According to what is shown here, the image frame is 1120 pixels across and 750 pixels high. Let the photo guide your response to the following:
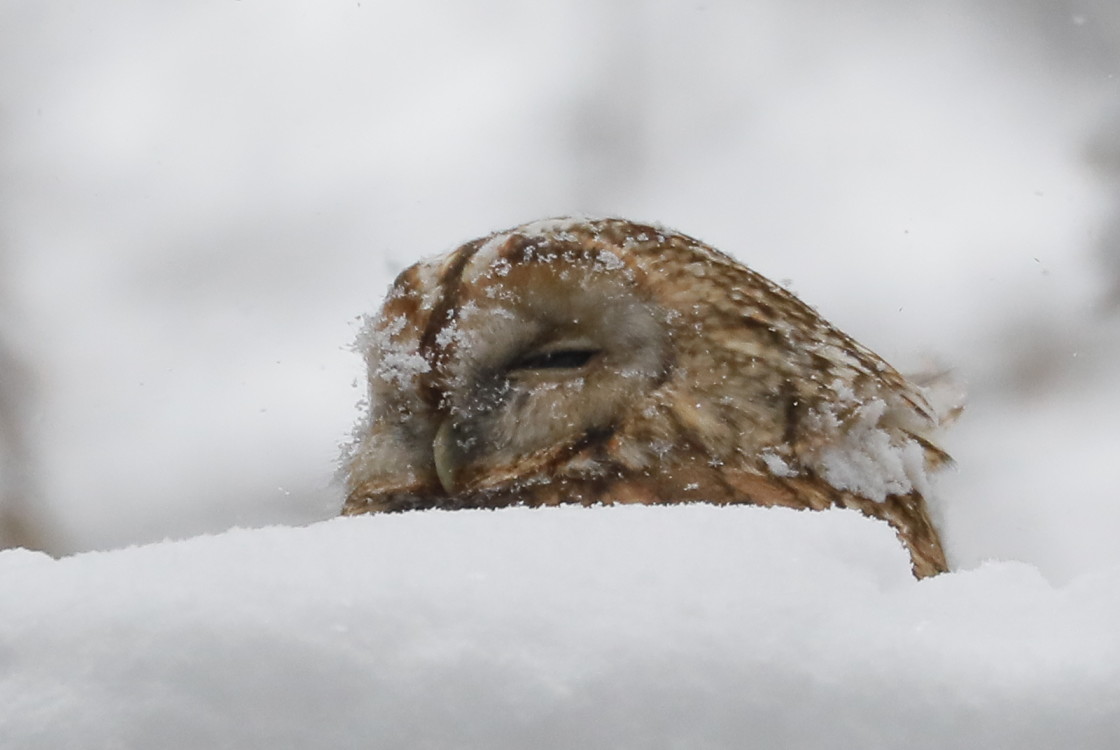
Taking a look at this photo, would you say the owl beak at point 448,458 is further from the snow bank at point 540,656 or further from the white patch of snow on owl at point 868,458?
the snow bank at point 540,656

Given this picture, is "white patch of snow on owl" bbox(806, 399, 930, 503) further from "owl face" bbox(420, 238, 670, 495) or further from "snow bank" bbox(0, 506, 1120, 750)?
"snow bank" bbox(0, 506, 1120, 750)

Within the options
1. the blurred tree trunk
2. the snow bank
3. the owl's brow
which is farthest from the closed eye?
the blurred tree trunk

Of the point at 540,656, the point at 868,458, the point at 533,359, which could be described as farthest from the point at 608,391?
the point at 540,656

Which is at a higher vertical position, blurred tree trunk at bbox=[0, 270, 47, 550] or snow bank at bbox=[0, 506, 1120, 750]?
blurred tree trunk at bbox=[0, 270, 47, 550]

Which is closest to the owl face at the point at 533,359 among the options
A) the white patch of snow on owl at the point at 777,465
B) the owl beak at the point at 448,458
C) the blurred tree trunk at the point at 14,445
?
the owl beak at the point at 448,458

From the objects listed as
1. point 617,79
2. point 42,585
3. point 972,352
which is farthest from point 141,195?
point 42,585

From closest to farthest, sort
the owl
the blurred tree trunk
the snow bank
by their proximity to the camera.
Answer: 1. the snow bank
2. the owl
3. the blurred tree trunk

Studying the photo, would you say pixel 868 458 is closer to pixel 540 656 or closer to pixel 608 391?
pixel 608 391

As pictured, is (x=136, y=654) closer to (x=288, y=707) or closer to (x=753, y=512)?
(x=288, y=707)

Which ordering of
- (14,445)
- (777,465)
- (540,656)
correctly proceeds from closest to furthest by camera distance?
1. (540,656)
2. (777,465)
3. (14,445)
